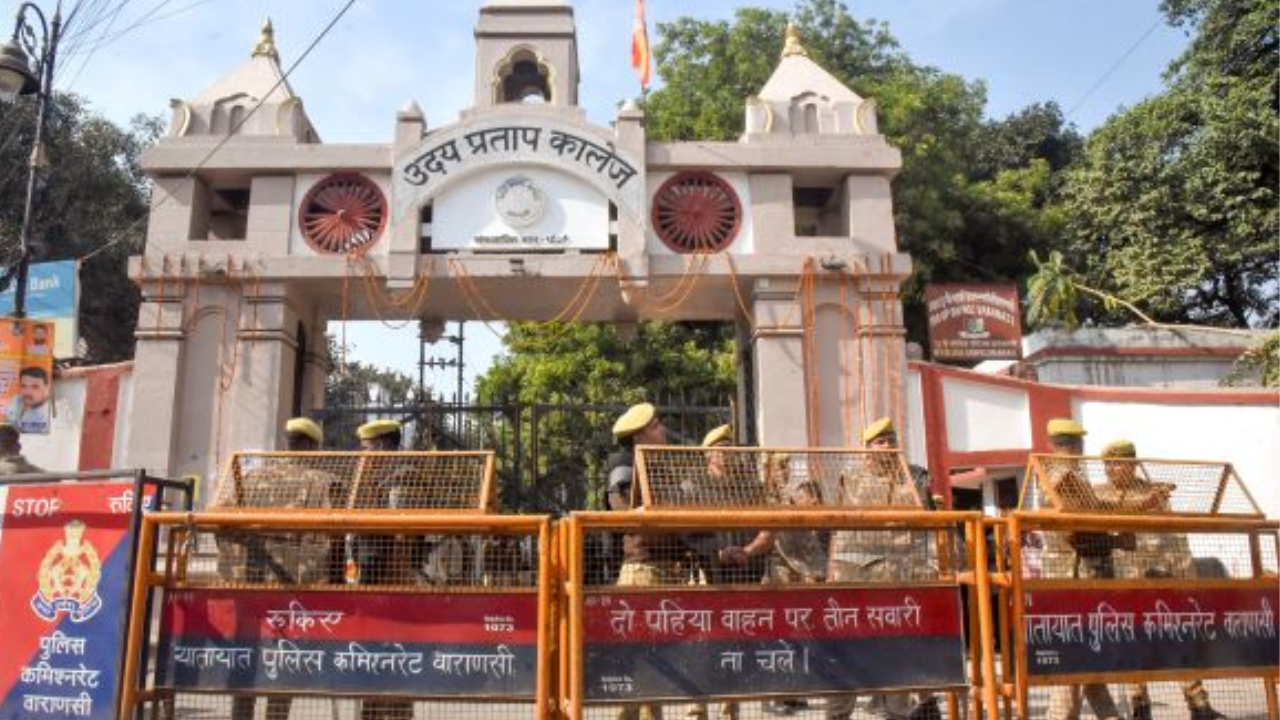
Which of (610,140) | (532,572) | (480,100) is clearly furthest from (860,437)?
(532,572)

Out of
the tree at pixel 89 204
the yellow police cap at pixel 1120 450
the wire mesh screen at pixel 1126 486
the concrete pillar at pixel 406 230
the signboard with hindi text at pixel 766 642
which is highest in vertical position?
the tree at pixel 89 204

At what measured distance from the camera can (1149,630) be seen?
5.11m

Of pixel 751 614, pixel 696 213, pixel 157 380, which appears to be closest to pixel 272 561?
pixel 751 614

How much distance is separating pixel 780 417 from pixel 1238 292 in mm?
19220

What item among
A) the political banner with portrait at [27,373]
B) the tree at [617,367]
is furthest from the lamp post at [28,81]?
the tree at [617,367]

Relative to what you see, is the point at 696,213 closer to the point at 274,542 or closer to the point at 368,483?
the point at 368,483

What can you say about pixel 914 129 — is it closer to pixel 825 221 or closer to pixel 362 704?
pixel 825 221

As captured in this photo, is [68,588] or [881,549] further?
[881,549]

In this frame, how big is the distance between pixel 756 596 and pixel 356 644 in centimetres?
192

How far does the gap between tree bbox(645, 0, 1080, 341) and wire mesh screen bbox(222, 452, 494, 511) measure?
18434mm

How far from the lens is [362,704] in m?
4.96

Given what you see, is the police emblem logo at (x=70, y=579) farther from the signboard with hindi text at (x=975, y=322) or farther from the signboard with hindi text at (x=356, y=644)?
the signboard with hindi text at (x=975, y=322)

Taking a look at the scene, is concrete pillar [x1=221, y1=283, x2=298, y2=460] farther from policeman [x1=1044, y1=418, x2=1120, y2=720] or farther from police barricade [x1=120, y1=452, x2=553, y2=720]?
policeman [x1=1044, y1=418, x2=1120, y2=720]

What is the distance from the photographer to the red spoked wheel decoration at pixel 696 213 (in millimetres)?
11570
